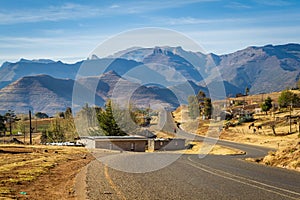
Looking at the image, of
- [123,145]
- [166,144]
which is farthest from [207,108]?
[123,145]

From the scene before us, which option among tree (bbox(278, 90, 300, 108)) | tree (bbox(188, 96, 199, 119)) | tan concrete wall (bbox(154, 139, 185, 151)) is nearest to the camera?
tan concrete wall (bbox(154, 139, 185, 151))

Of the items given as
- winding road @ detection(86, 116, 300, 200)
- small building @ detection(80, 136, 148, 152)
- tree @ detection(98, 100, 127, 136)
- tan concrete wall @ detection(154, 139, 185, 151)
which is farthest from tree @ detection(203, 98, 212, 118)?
winding road @ detection(86, 116, 300, 200)

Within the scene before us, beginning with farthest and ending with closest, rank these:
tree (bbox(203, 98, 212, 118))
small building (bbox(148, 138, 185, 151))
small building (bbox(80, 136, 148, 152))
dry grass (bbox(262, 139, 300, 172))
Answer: tree (bbox(203, 98, 212, 118)) < small building (bbox(148, 138, 185, 151)) < small building (bbox(80, 136, 148, 152)) < dry grass (bbox(262, 139, 300, 172))

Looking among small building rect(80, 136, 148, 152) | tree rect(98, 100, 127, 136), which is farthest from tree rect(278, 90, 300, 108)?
small building rect(80, 136, 148, 152)

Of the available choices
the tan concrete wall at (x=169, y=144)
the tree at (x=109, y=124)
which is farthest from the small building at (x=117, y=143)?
the tree at (x=109, y=124)

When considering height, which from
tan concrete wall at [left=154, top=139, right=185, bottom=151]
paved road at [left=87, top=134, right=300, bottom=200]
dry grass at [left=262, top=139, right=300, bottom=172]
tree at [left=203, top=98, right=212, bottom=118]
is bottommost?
tan concrete wall at [left=154, top=139, right=185, bottom=151]

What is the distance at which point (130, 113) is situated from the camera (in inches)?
3499

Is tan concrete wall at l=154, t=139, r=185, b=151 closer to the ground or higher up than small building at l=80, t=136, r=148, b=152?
closer to the ground

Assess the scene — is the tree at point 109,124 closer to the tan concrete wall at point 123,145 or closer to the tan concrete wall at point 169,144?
the tan concrete wall at point 169,144

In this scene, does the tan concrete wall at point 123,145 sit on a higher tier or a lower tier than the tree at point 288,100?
lower

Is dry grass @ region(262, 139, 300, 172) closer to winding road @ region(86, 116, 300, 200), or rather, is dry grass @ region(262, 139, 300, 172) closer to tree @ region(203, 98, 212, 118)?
winding road @ region(86, 116, 300, 200)

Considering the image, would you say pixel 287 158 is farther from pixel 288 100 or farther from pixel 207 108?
pixel 207 108

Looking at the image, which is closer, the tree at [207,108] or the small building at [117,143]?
the small building at [117,143]

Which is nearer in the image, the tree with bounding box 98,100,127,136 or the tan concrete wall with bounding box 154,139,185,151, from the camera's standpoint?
the tan concrete wall with bounding box 154,139,185,151
